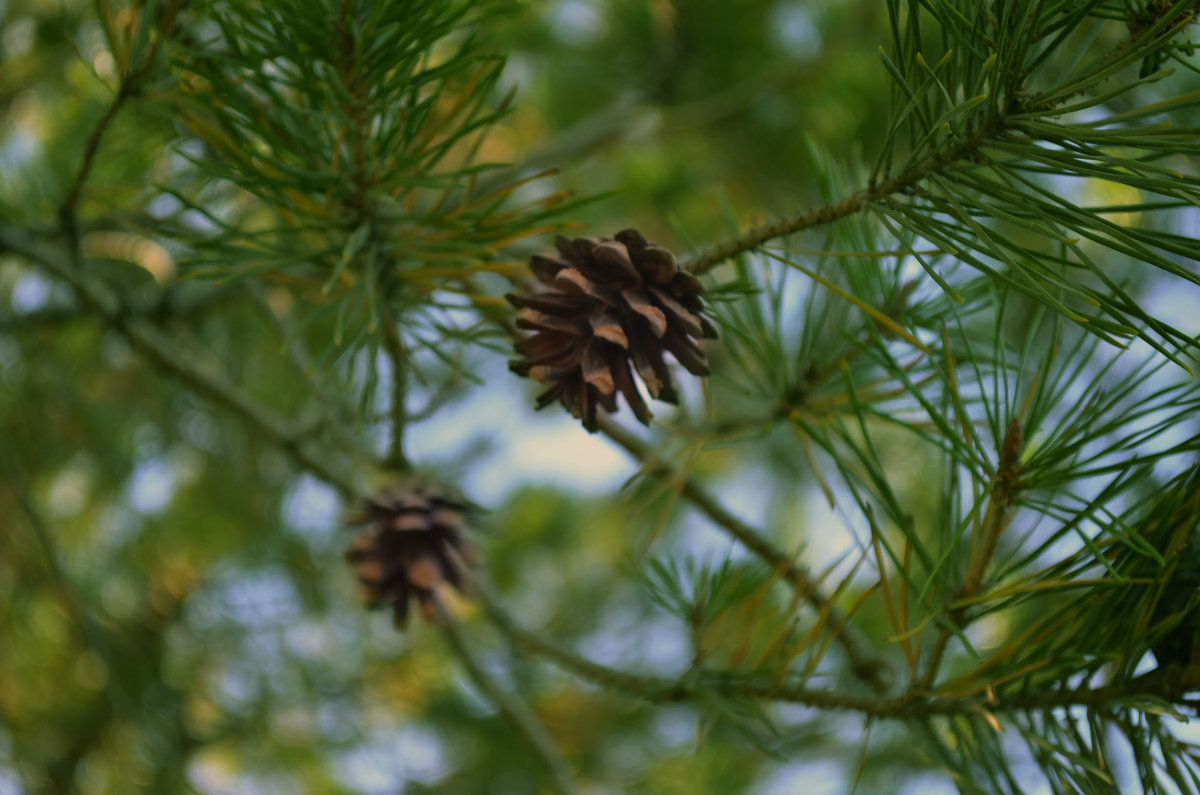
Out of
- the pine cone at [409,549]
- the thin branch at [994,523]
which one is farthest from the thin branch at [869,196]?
the pine cone at [409,549]

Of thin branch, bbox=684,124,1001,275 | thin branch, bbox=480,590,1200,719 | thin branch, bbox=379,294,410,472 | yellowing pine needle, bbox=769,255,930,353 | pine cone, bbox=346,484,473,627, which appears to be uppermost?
thin branch, bbox=379,294,410,472

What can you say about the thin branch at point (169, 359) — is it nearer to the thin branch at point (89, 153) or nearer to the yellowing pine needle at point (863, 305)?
the thin branch at point (89, 153)

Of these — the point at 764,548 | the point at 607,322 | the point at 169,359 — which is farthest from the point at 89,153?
the point at 764,548

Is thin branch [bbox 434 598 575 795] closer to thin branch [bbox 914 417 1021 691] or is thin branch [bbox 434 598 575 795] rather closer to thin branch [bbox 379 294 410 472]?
thin branch [bbox 379 294 410 472]

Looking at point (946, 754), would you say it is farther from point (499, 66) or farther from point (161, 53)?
point (161, 53)

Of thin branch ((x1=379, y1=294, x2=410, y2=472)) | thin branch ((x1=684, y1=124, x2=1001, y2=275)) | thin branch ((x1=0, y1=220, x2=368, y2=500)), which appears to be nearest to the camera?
thin branch ((x1=684, y1=124, x2=1001, y2=275))

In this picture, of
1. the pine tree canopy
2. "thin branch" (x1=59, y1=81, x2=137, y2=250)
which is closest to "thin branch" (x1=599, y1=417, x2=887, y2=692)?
the pine tree canopy

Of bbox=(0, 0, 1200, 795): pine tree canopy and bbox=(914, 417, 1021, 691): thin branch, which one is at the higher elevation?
bbox=(0, 0, 1200, 795): pine tree canopy

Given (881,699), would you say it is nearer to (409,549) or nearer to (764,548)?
(764,548)
